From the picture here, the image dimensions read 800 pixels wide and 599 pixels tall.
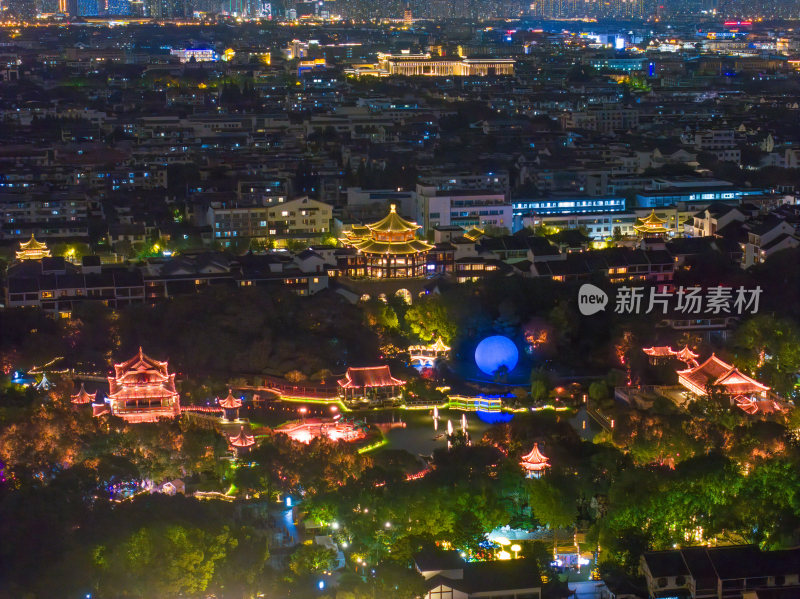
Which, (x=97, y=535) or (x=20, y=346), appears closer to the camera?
(x=97, y=535)

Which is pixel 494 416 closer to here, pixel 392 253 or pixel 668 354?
pixel 668 354

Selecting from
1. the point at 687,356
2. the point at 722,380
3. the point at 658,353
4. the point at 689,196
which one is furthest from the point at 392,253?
the point at 689,196

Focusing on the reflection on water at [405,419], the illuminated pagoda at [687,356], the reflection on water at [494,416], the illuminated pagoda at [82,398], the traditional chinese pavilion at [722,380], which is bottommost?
the reflection on water at [494,416]

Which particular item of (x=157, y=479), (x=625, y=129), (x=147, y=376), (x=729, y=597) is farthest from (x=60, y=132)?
(x=729, y=597)

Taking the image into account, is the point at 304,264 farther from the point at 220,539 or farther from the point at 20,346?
the point at 220,539

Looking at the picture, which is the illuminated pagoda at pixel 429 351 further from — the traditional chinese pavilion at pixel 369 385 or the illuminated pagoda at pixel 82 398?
the illuminated pagoda at pixel 82 398

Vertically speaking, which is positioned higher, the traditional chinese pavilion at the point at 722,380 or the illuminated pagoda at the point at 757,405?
the traditional chinese pavilion at the point at 722,380

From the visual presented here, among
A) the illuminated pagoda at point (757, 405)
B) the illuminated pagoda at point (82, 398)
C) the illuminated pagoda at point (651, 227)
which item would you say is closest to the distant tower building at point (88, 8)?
the illuminated pagoda at point (651, 227)
